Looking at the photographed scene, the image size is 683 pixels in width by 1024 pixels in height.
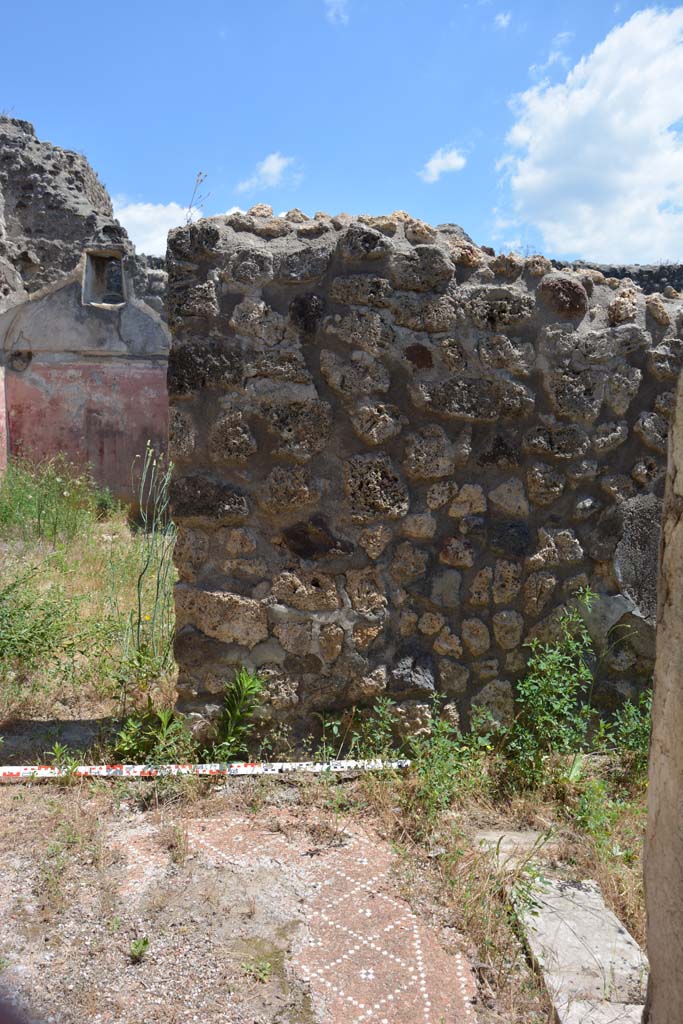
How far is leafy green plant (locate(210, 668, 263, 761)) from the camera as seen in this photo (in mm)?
3342

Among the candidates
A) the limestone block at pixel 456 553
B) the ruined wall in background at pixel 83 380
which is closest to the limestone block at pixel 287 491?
the limestone block at pixel 456 553

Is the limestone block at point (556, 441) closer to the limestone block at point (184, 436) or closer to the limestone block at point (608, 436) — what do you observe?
the limestone block at point (608, 436)

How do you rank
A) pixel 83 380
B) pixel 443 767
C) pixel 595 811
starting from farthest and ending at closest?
pixel 83 380
pixel 443 767
pixel 595 811

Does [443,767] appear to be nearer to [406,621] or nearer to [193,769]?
[406,621]

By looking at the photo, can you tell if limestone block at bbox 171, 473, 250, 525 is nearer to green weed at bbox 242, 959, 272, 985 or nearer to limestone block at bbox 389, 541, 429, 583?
limestone block at bbox 389, 541, 429, 583

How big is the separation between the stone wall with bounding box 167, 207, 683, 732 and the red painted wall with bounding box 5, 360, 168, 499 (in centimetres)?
645

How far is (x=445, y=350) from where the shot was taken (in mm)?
3420

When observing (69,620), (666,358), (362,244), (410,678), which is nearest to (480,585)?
(410,678)

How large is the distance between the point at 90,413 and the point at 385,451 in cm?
702

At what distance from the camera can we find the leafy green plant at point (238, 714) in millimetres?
3342

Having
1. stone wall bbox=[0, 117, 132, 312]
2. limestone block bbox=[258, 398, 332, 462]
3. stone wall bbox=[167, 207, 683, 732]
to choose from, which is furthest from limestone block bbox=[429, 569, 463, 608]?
stone wall bbox=[0, 117, 132, 312]

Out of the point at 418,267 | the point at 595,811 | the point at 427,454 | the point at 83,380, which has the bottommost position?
the point at 595,811

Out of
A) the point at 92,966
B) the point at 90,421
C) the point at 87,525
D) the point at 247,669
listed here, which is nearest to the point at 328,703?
the point at 247,669

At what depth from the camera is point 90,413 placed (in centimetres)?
967
